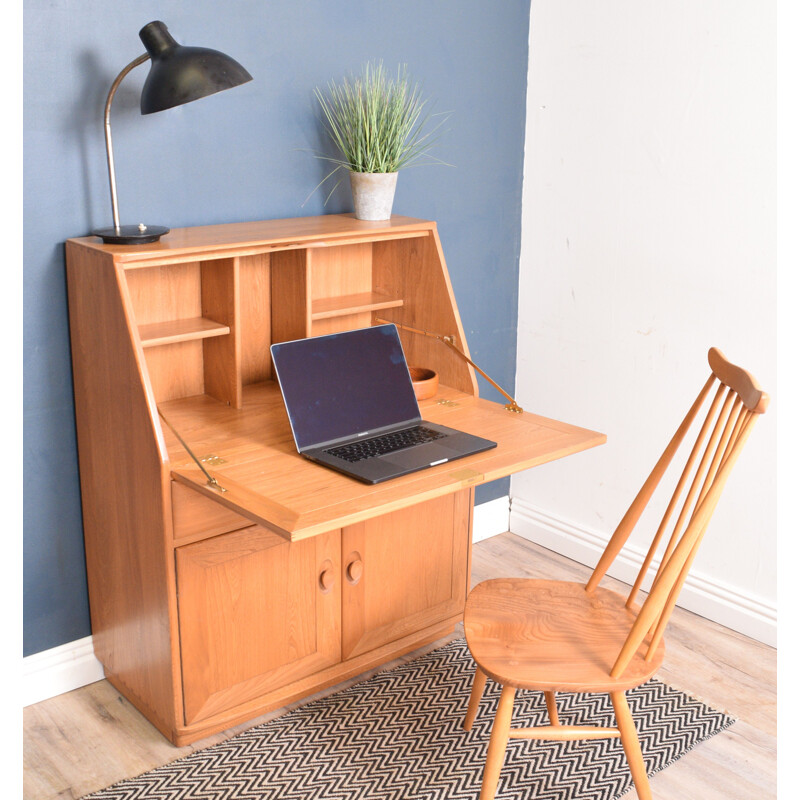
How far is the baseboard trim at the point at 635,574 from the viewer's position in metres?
2.67

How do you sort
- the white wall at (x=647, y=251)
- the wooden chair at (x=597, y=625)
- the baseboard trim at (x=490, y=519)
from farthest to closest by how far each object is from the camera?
1. the baseboard trim at (x=490, y=519)
2. the white wall at (x=647, y=251)
3. the wooden chair at (x=597, y=625)

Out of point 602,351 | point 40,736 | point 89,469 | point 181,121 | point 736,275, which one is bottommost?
point 40,736

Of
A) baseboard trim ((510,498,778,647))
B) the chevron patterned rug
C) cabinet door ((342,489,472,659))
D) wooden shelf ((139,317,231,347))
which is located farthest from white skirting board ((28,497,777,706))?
wooden shelf ((139,317,231,347))

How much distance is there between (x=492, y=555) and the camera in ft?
10.4

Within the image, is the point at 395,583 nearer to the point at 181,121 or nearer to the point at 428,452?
the point at 428,452

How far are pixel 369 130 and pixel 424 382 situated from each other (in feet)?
2.18

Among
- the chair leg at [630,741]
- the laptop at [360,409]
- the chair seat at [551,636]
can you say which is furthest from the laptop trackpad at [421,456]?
the chair leg at [630,741]

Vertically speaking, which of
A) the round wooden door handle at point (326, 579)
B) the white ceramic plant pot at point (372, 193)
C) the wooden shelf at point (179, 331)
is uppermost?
the white ceramic plant pot at point (372, 193)

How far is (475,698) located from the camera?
7.08 feet

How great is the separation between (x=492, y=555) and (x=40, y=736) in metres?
1.54

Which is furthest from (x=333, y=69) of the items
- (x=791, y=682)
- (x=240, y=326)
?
(x=791, y=682)

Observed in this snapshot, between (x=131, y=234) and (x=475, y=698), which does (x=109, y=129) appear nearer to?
(x=131, y=234)

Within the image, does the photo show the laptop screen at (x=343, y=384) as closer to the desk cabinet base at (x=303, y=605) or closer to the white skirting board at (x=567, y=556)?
the desk cabinet base at (x=303, y=605)
